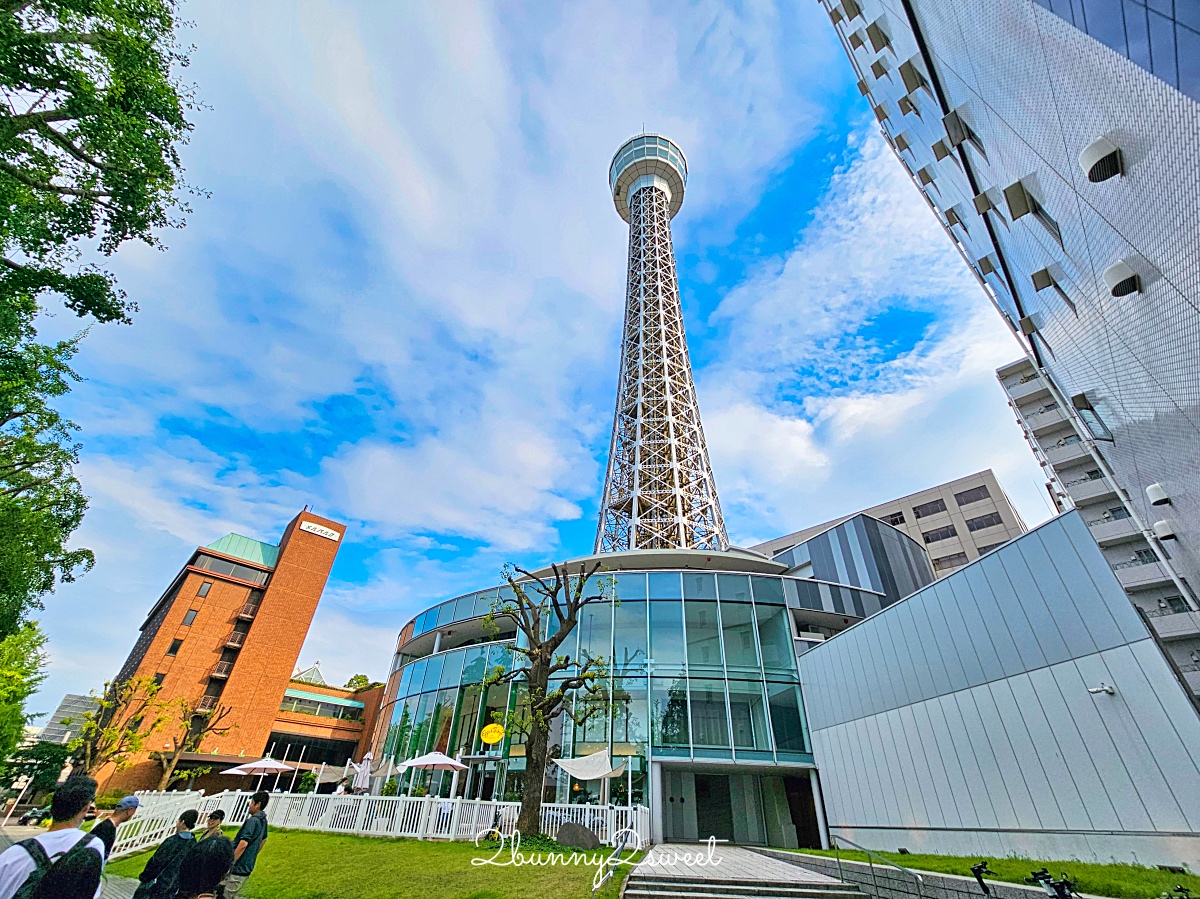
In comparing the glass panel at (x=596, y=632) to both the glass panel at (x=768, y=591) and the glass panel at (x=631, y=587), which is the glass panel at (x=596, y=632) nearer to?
the glass panel at (x=631, y=587)

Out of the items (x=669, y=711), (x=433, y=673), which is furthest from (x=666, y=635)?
(x=433, y=673)

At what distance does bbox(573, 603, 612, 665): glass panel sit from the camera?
18.6 m

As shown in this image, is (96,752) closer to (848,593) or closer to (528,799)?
(528,799)

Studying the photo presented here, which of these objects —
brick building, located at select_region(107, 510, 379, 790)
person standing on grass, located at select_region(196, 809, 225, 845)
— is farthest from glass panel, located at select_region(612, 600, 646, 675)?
brick building, located at select_region(107, 510, 379, 790)

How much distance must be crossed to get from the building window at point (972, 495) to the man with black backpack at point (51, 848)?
51705 mm

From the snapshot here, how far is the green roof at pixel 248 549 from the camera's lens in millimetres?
40312

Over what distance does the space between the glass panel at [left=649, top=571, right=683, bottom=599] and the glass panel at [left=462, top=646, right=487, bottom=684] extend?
7447 mm

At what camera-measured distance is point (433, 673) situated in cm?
2195

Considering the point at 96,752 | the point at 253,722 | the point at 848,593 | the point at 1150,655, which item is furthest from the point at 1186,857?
the point at 253,722

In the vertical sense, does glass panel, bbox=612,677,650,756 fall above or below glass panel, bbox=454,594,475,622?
below

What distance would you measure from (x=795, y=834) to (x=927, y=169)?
2001 cm

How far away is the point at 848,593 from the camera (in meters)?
20.6

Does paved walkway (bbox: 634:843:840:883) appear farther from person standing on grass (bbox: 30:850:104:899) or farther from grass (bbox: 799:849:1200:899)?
person standing on grass (bbox: 30:850:104:899)

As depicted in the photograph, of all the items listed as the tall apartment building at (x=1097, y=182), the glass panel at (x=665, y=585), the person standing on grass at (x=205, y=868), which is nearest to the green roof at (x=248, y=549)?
the glass panel at (x=665, y=585)
